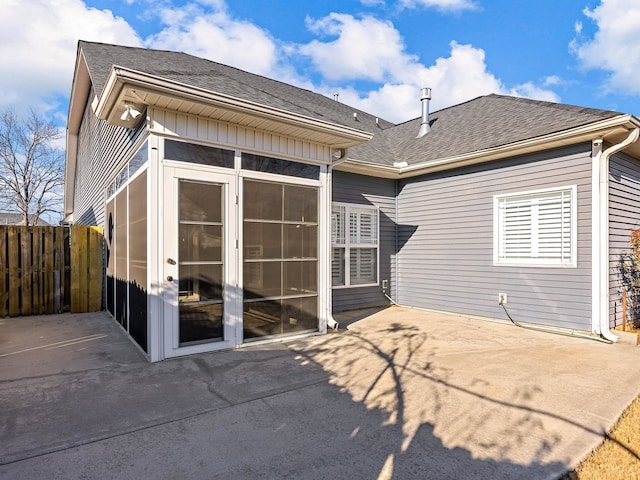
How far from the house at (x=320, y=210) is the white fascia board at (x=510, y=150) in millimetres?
23

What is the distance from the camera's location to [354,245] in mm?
7148

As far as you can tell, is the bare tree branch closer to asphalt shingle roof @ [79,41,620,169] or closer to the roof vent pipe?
asphalt shingle roof @ [79,41,620,169]

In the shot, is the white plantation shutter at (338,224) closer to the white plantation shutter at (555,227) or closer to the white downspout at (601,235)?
the white plantation shutter at (555,227)

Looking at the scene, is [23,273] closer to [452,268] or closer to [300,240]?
[300,240]

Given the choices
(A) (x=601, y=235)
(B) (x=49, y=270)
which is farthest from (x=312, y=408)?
(B) (x=49, y=270)

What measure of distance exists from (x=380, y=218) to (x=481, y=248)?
6.84ft

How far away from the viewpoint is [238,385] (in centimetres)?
329

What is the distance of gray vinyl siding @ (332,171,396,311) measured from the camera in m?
7.01

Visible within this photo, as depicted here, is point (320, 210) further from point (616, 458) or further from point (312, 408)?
point (616, 458)

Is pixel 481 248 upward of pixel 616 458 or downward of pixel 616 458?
upward

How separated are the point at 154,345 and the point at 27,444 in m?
1.55

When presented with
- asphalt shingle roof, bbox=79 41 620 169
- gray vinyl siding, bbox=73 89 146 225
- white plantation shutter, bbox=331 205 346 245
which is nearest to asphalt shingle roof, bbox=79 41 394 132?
asphalt shingle roof, bbox=79 41 620 169

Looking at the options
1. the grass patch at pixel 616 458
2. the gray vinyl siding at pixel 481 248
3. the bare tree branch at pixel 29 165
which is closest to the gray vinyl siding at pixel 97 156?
the grass patch at pixel 616 458

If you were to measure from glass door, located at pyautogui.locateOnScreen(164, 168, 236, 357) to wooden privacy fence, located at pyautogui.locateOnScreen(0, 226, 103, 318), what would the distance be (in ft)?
14.0
